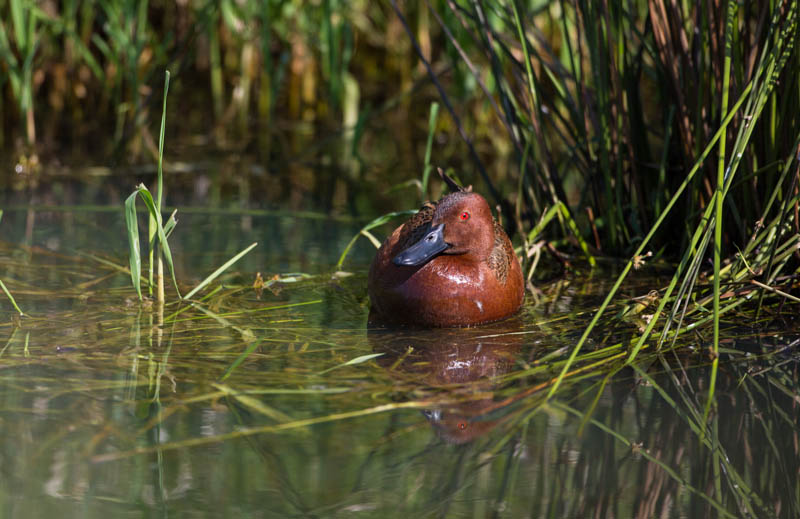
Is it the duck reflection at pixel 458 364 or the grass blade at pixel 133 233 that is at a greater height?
the grass blade at pixel 133 233

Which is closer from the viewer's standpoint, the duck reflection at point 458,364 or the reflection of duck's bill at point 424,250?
the duck reflection at point 458,364

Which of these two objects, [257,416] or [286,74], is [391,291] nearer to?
[257,416]

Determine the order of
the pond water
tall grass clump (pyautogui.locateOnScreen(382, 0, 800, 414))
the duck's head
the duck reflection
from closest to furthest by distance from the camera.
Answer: the pond water
the duck reflection
tall grass clump (pyautogui.locateOnScreen(382, 0, 800, 414))
the duck's head

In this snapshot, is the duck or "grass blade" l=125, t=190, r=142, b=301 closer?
"grass blade" l=125, t=190, r=142, b=301

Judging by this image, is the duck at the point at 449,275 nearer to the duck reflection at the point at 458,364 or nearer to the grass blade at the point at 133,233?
the duck reflection at the point at 458,364

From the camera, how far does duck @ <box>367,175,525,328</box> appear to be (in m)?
3.03

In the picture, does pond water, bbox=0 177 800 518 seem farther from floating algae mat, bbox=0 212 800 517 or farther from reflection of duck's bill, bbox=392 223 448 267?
reflection of duck's bill, bbox=392 223 448 267

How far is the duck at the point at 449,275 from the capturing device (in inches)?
119

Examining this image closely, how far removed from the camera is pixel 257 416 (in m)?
2.35

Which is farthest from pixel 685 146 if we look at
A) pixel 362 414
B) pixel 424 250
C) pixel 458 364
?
pixel 362 414

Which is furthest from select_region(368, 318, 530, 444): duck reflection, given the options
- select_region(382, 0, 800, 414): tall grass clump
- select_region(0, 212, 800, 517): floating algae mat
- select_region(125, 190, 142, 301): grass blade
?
select_region(125, 190, 142, 301): grass blade

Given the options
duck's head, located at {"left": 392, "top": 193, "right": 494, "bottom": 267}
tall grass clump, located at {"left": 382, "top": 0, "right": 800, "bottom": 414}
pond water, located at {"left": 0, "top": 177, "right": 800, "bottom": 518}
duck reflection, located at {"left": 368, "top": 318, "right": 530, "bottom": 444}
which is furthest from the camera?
duck's head, located at {"left": 392, "top": 193, "right": 494, "bottom": 267}

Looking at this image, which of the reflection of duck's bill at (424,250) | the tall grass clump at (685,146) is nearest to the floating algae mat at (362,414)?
the tall grass clump at (685,146)

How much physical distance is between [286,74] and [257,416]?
4.98 m
